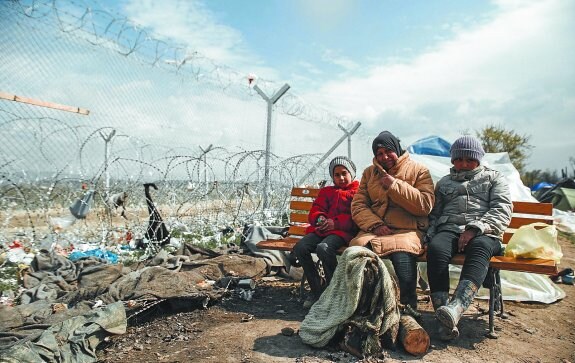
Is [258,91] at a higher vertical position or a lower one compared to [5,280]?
higher

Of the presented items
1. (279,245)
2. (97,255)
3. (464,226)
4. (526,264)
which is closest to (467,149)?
(464,226)

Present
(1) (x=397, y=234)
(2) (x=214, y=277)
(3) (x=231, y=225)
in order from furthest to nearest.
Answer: (3) (x=231, y=225) < (2) (x=214, y=277) < (1) (x=397, y=234)

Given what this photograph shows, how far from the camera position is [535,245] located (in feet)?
11.1

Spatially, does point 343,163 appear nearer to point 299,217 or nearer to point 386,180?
point 386,180

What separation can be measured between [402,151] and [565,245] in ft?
19.6

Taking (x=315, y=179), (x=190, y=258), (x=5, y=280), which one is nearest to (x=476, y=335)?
(x=190, y=258)

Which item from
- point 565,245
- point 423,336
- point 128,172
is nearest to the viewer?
point 423,336

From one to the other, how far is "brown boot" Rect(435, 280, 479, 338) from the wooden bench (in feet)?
0.99

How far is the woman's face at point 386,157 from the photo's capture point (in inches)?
149

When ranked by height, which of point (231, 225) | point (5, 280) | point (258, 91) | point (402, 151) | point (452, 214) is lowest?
point (5, 280)

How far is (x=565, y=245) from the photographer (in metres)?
8.17

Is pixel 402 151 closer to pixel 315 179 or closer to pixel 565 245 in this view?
pixel 315 179

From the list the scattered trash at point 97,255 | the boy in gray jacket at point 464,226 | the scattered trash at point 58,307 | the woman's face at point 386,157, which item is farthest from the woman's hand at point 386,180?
the scattered trash at point 97,255

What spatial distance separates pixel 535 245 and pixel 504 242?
67cm
